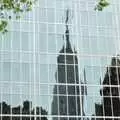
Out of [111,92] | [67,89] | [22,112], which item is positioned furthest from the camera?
[111,92]

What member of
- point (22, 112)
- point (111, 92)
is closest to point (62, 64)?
point (111, 92)

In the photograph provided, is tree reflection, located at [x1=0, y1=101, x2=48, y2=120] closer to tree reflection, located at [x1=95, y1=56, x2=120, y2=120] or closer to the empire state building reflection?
the empire state building reflection

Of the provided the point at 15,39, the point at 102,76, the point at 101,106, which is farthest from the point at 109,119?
the point at 15,39

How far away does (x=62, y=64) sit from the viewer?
3934cm

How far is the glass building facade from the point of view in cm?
3744

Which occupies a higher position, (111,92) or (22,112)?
(111,92)

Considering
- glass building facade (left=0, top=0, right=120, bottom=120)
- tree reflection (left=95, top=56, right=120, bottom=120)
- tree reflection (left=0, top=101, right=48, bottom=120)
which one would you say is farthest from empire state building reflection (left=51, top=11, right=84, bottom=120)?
tree reflection (left=95, top=56, right=120, bottom=120)

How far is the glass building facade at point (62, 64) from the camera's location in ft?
123

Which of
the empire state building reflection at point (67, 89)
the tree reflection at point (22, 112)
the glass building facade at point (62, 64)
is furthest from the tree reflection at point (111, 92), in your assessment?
the tree reflection at point (22, 112)

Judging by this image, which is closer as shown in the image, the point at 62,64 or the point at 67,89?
the point at 67,89

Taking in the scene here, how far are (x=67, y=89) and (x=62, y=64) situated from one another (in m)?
2.38

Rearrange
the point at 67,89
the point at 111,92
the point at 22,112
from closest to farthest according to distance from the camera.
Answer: the point at 22,112, the point at 67,89, the point at 111,92

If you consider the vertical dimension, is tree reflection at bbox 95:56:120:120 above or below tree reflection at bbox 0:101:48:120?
above

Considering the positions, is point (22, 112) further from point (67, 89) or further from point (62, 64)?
point (62, 64)
